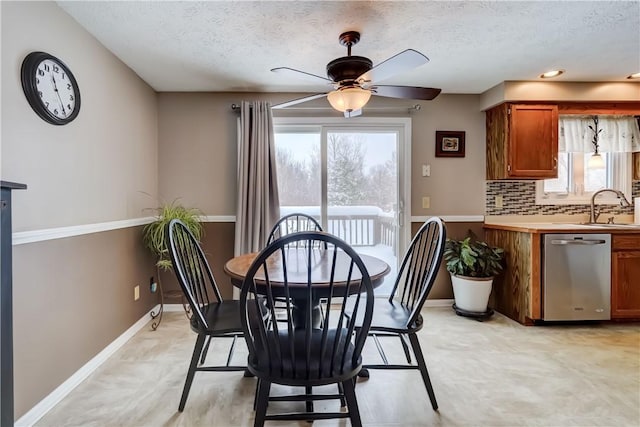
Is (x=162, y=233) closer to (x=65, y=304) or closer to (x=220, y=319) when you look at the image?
(x=65, y=304)

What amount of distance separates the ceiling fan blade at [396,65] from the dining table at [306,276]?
3.53ft

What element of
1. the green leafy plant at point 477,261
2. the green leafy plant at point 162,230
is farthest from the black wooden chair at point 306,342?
the green leafy plant at point 477,261

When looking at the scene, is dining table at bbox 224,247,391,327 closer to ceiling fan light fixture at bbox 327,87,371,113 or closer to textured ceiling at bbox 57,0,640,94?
ceiling fan light fixture at bbox 327,87,371,113

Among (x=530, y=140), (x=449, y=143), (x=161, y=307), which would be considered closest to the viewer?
(x=161, y=307)

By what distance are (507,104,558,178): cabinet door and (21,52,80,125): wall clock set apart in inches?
139

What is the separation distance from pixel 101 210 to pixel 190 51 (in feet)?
4.32

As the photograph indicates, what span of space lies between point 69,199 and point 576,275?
3.86m

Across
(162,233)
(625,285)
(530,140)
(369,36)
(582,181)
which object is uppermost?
(369,36)

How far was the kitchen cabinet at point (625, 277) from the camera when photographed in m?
2.88

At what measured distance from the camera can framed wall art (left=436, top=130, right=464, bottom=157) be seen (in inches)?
137

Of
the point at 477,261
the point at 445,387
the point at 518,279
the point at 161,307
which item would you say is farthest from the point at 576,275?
the point at 161,307

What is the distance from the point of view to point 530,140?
3.20 m

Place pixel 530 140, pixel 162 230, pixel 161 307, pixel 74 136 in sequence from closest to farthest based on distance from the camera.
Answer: pixel 74 136 → pixel 162 230 → pixel 161 307 → pixel 530 140

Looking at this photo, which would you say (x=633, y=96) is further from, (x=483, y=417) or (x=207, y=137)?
(x=207, y=137)
